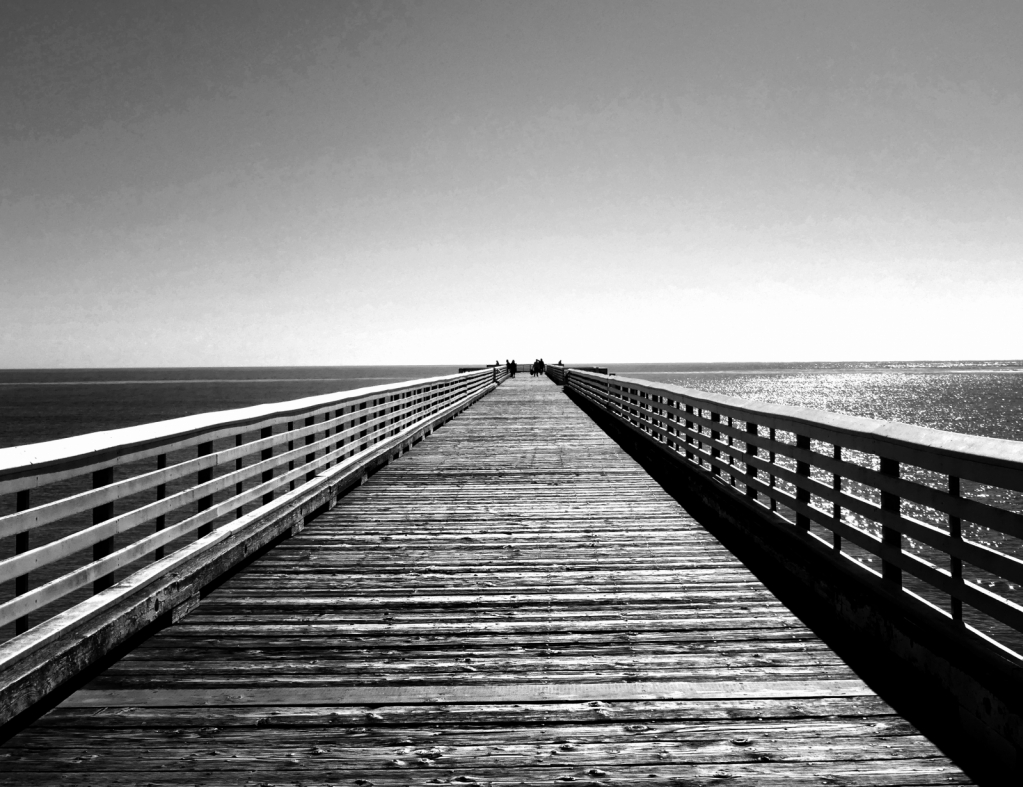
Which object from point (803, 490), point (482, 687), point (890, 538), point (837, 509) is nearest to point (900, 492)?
point (890, 538)

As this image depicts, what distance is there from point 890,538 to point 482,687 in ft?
8.34

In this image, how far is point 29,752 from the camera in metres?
3.04

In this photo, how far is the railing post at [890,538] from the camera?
4023 mm

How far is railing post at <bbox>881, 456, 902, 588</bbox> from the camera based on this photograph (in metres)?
4.02

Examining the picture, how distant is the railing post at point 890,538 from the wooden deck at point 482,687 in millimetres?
591

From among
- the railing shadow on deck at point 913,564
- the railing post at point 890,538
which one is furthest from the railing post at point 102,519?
the railing post at point 890,538

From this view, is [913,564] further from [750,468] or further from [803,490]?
[750,468]

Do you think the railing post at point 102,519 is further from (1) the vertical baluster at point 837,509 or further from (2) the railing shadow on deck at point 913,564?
(1) the vertical baluster at point 837,509

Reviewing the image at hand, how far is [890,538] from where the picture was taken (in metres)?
4.10

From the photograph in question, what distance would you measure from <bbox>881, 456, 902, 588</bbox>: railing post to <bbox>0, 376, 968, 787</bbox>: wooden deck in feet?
1.94

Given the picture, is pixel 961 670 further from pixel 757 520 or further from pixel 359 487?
pixel 359 487

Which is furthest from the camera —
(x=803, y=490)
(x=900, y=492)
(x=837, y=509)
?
(x=803, y=490)

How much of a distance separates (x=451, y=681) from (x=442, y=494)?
221 inches

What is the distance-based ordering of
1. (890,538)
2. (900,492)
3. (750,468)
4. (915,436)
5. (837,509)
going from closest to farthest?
1. (915,436)
2. (900,492)
3. (890,538)
4. (837,509)
5. (750,468)
